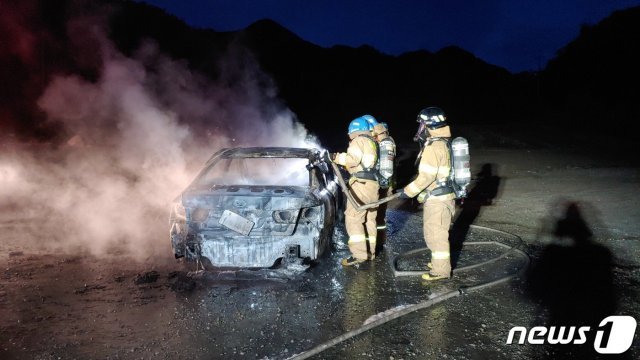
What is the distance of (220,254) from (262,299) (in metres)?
0.73

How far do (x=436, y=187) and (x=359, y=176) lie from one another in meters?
1.07

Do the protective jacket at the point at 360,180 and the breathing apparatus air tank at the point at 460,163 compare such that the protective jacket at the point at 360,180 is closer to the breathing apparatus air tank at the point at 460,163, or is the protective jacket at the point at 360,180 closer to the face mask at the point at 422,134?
the face mask at the point at 422,134

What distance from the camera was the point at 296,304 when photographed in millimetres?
4316

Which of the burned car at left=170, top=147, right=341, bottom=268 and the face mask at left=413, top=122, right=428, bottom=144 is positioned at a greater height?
the face mask at left=413, top=122, right=428, bottom=144

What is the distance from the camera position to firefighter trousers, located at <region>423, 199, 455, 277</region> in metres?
4.83

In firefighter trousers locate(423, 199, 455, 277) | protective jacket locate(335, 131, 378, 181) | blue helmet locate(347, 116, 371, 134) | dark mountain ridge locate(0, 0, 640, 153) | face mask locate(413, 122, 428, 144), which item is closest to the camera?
firefighter trousers locate(423, 199, 455, 277)

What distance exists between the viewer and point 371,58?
61938mm

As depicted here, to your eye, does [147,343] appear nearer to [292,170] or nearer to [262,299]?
[262,299]

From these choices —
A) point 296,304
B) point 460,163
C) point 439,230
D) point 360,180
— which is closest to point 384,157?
point 360,180

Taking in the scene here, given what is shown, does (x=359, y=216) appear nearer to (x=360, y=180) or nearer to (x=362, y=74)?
(x=360, y=180)

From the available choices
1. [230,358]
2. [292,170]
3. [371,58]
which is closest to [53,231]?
[292,170]

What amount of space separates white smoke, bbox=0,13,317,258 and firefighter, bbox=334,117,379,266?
1925mm

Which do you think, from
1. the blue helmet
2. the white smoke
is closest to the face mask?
the blue helmet

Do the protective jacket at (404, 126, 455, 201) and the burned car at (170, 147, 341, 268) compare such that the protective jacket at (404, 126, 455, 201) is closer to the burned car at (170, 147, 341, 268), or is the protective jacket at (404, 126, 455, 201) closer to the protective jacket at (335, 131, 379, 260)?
the protective jacket at (335, 131, 379, 260)
